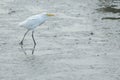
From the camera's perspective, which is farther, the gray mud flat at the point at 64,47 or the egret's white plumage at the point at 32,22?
the egret's white plumage at the point at 32,22

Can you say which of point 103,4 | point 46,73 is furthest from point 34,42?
point 103,4

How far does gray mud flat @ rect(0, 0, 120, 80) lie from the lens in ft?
37.8

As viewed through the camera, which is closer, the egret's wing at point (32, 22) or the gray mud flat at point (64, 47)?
the gray mud flat at point (64, 47)

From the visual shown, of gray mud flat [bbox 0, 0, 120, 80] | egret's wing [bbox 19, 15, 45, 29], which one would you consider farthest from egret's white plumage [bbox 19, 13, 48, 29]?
gray mud flat [bbox 0, 0, 120, 80]

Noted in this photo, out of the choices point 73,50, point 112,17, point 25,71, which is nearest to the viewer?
point 25,71

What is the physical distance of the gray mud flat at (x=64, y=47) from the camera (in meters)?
11.5

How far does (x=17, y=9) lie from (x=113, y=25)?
567 centimetres

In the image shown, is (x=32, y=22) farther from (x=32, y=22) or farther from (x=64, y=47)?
(x=64, y=47)

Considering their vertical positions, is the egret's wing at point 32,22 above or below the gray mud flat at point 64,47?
above

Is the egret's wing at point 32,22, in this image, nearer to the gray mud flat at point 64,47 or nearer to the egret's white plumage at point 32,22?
the egret's white plumage at point 32,22

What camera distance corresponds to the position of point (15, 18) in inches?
754

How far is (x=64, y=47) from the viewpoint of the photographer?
14.2 metres

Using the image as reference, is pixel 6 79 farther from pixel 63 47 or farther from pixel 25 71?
pixel 63 47

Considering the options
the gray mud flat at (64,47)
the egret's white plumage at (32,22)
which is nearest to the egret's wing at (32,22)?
the egret's white plumage at (32,22)
